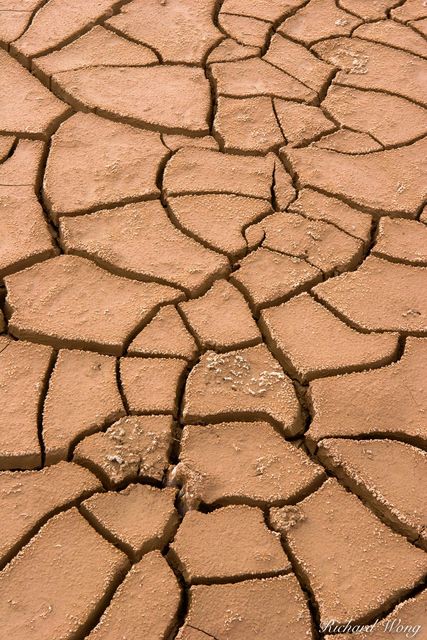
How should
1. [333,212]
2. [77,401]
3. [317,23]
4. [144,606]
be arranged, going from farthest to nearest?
[317,23] < [333,212] < [77,401] < [144,606]

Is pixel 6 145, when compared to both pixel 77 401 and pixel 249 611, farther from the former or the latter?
pixel 249 611

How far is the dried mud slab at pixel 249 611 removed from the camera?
6.92 feet

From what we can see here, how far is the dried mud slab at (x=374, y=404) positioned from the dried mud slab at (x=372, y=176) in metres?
0.78

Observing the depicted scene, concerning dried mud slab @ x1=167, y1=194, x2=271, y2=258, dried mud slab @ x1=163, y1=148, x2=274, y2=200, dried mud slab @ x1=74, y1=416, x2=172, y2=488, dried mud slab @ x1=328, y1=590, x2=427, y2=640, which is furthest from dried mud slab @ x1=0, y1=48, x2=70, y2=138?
dried mud slab @ x1=328, y1=590, x2=427, y2=640

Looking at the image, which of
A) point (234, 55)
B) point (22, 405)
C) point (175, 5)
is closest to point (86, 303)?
point (22, 405)

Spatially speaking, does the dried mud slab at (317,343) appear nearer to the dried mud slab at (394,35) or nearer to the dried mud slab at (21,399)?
the dried mud slab at (21,399)

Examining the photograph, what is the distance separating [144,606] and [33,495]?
438mm

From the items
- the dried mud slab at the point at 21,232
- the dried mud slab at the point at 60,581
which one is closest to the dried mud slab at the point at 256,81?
the dried mud slab at the point at 21,232

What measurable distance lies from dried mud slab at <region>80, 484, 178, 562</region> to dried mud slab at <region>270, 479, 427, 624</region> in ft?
0.92

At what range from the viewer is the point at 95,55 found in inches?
155

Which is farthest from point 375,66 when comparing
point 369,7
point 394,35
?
point 369,7

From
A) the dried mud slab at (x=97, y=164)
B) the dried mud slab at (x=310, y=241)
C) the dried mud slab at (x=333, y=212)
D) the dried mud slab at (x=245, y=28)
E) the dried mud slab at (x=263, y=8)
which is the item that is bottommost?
the dried mud slab at (x=97, y=164)

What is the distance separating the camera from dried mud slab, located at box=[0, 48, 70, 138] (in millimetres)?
3520

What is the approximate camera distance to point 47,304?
9.36 feet
